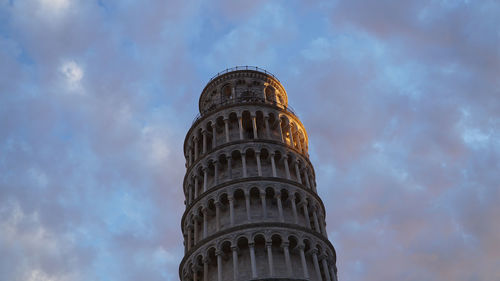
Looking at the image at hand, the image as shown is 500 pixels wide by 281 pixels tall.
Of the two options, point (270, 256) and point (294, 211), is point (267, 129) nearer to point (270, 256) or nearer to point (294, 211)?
point (294, 211)

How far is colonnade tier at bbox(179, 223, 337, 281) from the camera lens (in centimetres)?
3275

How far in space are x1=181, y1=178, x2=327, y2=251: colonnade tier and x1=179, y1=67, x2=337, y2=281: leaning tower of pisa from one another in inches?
2.8

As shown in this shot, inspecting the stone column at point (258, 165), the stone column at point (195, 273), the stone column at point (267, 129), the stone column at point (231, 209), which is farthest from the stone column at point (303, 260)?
the stone column at point (267, 129)

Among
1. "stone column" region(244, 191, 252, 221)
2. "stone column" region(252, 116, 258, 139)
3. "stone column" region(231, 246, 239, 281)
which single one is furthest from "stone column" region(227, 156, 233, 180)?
"stone column" region(231, 246, 239, 281)

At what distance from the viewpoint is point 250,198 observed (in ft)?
121

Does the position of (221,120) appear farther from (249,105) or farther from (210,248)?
(210,248)

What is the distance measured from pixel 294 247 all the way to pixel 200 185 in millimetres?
9569

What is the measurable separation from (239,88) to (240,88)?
0.29ft

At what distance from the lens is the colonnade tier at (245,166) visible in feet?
127

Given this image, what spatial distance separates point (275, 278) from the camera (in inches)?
1236

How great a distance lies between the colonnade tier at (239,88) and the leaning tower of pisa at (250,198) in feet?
0.59

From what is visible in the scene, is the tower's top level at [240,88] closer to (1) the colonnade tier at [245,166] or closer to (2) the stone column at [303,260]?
(1) the colonnade tier at [245,166]

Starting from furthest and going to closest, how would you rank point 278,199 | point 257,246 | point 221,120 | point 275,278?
point 221,120 < point 278,199 < point 257,246 < point 275,278

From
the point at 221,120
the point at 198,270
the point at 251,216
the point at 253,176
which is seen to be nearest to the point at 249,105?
the point at 221,120
